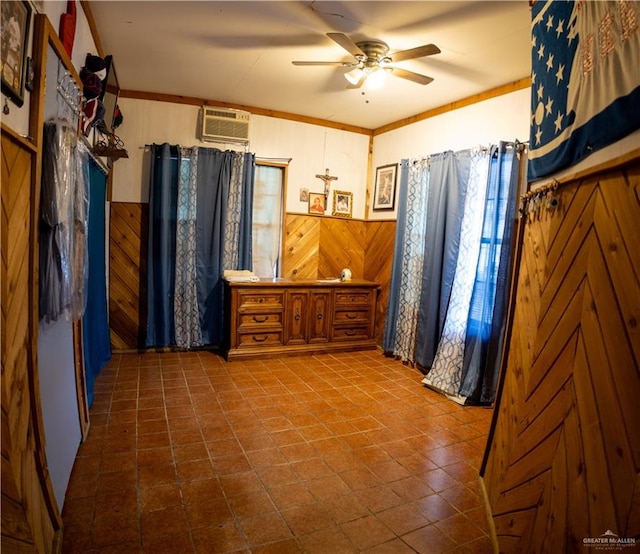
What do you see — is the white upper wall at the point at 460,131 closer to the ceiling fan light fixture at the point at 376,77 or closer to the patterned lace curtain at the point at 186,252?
the ceiling fan light fixture at the point at 376,77

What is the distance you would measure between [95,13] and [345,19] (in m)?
1.67

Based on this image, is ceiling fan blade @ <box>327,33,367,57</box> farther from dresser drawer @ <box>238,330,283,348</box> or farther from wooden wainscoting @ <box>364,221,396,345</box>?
dresser drawer @ <box>238,330,283,348</box>

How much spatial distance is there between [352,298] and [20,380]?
11.8ft

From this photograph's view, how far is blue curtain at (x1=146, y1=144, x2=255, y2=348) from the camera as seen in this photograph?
165 inches

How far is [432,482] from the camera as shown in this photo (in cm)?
225

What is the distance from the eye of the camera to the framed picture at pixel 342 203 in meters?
5.08

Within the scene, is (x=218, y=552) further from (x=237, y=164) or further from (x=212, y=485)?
(x=237, y=164)

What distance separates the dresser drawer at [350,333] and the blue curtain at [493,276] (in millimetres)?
1526

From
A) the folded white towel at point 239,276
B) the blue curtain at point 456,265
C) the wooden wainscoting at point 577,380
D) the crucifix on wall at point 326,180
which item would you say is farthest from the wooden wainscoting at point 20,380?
the crucifix on wall at point 326,180

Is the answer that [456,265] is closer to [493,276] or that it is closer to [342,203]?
[493,276]

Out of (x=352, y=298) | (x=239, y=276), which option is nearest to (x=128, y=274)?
(x=239, y=276)

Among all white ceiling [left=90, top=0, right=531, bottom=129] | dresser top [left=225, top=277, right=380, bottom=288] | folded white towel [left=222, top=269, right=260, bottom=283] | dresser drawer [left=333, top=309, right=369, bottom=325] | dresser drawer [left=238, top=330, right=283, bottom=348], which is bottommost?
dresser drawer [left=238, top=330, right=283, bottom=348]

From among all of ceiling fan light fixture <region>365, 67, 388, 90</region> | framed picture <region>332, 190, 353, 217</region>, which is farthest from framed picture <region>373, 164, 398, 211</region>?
ceiling fan light fixture <region>365, 67, 388, 90</region>

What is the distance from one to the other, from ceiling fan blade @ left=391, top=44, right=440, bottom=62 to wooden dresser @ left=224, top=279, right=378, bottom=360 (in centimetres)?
241
